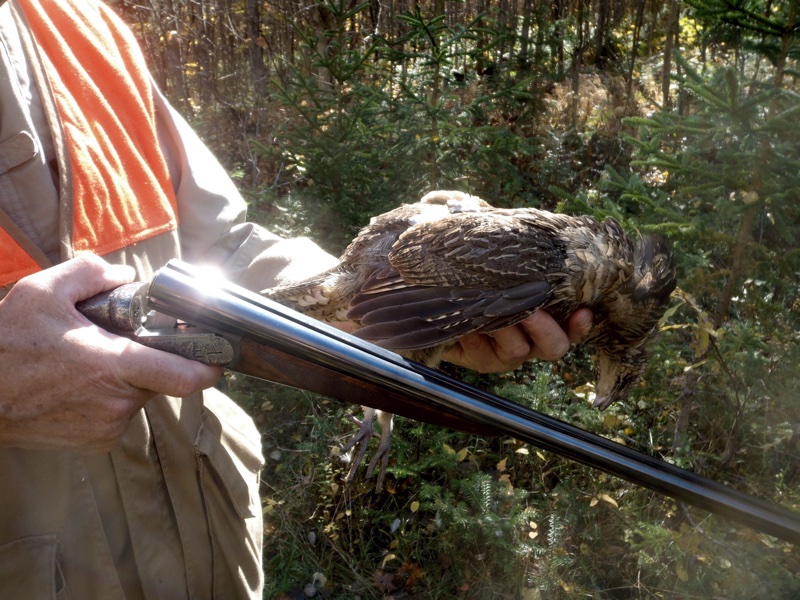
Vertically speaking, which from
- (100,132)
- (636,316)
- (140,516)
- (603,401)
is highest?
(100,132)

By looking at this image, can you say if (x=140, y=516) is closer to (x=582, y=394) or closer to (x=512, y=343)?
(x=512, y=343)

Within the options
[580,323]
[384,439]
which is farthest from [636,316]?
[384,439]

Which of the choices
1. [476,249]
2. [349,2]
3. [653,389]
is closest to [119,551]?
[476,249]

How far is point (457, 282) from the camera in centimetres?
302

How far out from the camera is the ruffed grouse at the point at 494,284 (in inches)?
114

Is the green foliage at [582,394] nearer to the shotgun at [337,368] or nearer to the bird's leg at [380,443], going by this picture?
the bird's leg at [380,443]

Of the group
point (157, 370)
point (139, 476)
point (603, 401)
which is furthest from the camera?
point (603, 401)

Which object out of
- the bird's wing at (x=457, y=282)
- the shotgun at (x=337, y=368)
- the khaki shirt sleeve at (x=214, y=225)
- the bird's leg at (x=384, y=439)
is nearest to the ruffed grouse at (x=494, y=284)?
the bird's wing at (x=457, y=282)

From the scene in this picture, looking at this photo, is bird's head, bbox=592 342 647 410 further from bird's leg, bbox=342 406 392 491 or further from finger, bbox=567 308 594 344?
bird's leg, bbox=342 406 392 491

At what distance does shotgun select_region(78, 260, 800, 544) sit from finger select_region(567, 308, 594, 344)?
1393 millimetres

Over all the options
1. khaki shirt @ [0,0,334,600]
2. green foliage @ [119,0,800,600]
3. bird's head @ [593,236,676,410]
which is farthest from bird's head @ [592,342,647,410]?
khaki shirt @ [0,0,334,600]

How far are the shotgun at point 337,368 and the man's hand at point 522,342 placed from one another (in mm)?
1237

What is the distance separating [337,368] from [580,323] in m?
1.73

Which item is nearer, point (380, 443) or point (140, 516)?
point (140, 516)
